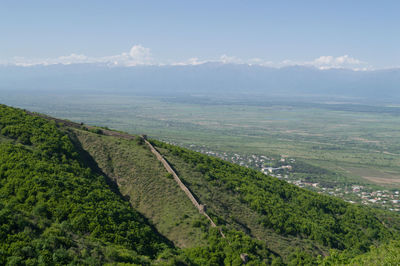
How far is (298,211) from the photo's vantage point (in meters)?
47.0

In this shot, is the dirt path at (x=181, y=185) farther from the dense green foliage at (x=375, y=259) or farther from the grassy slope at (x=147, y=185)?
the dense green foliage at (x=375, y=259)

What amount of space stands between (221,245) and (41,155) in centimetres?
2252

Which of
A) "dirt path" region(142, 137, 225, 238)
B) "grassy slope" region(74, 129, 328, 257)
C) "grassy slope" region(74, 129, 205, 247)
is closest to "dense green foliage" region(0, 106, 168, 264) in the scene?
"grassy slope" region(74, 129, 205, 247)

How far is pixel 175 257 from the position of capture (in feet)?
81.3

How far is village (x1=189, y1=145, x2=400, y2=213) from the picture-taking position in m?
91.2

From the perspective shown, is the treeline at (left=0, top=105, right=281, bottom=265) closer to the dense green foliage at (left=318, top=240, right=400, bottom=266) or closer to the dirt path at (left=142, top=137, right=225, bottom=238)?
the dirt path at (left=142, top=137, right=225, bottom=238)

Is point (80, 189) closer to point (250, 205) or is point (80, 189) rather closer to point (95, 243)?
point (95, 243)

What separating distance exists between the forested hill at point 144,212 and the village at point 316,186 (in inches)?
1451

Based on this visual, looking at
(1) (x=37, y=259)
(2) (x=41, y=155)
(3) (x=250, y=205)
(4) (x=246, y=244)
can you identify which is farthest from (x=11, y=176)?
(3) (x=250, y=205)

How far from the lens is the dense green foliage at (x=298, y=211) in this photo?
40.8 m

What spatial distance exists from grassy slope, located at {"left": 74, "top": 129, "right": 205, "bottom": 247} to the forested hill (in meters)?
0.13

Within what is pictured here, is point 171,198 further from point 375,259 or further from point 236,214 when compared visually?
point 375,259

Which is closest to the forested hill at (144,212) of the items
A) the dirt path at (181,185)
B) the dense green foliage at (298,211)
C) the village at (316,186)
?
the dense green foliage at (298,211)

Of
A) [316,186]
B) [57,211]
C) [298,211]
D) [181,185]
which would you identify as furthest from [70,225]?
[316,186]
